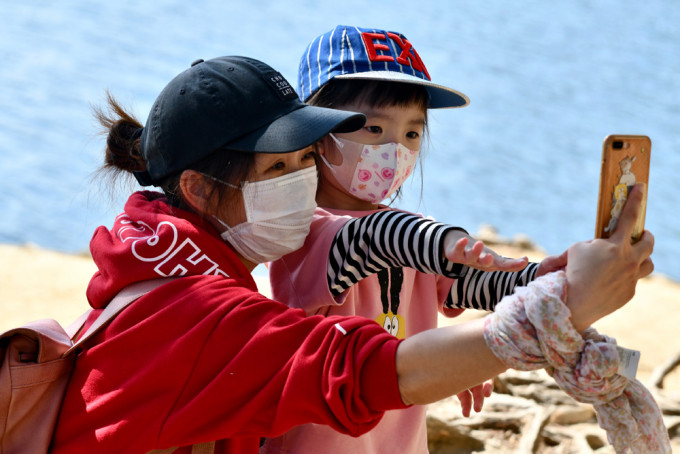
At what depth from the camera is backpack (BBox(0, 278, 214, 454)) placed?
67.2 inches

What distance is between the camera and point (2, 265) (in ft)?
22.6

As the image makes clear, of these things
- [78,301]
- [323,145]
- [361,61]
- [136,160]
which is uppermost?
[361,61]

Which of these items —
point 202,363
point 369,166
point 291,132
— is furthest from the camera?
point 369,166

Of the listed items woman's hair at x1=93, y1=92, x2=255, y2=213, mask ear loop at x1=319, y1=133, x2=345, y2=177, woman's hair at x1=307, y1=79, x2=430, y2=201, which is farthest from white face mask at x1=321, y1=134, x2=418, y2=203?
woman's hair at x1=93, y1=92, x2=255, y2=213

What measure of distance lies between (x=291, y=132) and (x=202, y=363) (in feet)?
1.90

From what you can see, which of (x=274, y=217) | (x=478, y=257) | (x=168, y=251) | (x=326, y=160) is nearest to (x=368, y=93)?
(x=326, y=160)

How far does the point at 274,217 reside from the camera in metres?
1.98

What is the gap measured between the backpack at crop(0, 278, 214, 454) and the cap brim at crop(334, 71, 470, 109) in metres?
0.80

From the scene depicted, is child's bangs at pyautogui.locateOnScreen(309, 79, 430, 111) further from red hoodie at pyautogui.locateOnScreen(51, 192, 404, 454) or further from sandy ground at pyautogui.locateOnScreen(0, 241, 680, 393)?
sandy ground at pyautogui.locateOnScreen(0, 241, 680, 393)

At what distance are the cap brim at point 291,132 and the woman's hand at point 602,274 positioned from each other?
701mm

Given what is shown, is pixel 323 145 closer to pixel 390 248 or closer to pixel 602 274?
pixel 390 248

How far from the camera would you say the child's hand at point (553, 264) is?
1616mm

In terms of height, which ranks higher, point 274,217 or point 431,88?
point 431,88

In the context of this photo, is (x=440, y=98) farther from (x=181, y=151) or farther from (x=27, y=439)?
(x=27, y=439)
